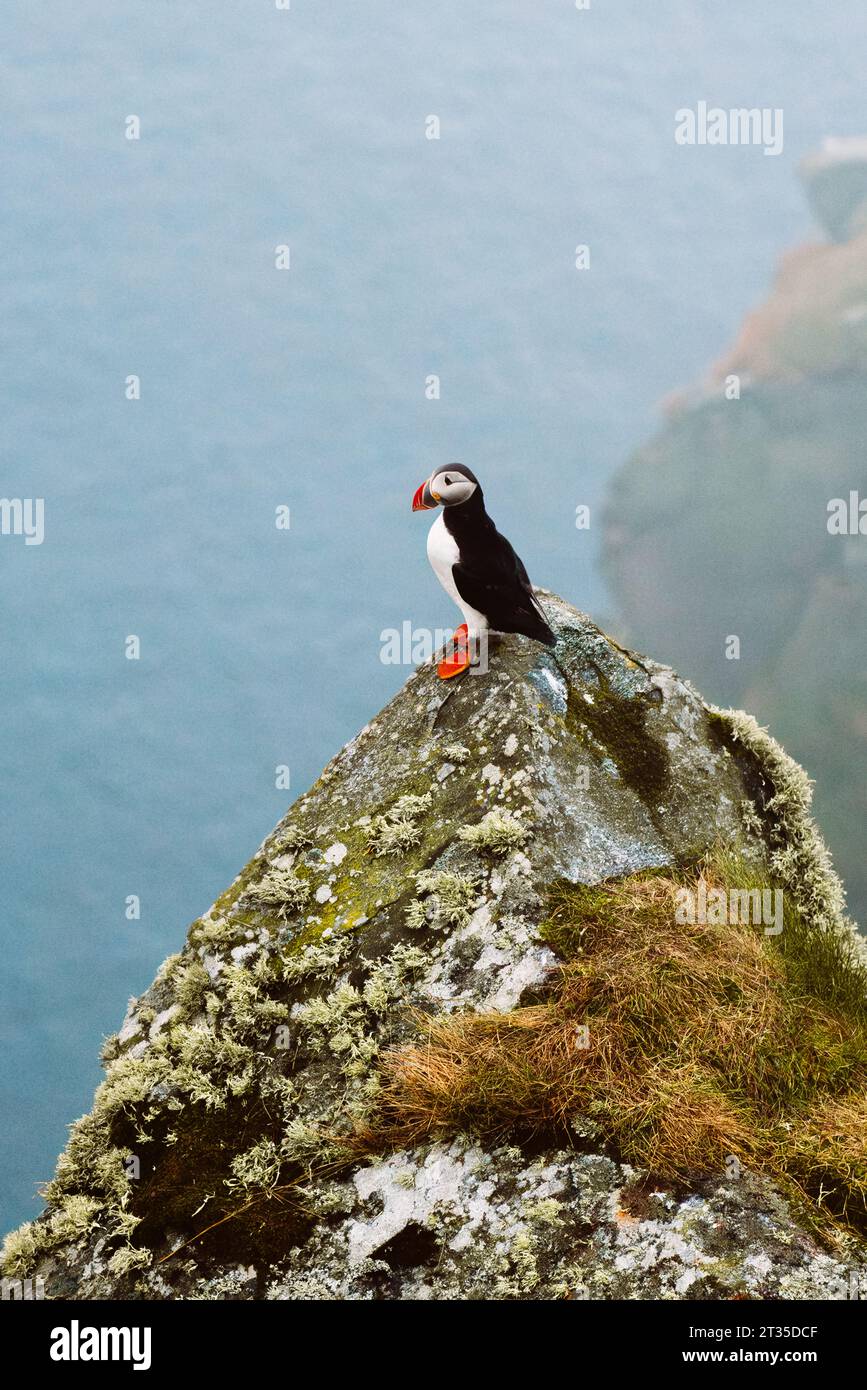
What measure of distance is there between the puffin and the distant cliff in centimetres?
18

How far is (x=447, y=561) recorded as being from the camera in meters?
5.31

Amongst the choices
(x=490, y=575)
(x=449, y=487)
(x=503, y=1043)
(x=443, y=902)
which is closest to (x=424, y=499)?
(x=449, y=487)

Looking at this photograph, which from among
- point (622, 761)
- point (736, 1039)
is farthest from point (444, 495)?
point (736, 1039)

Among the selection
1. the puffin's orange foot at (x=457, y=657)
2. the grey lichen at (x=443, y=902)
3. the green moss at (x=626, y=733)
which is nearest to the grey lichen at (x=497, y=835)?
the grey lichen at (x=443, y=902)

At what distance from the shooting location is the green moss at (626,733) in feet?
16.8

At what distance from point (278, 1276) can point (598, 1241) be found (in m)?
1.12

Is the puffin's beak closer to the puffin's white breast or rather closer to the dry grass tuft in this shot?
the puffin's white breast

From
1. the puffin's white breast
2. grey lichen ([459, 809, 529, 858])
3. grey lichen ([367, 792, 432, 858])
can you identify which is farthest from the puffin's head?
grey lichen ([459, 809, 529, 858])

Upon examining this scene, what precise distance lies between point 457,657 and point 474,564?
1.72 feet

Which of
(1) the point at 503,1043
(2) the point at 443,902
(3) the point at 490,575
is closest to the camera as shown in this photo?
(1) the point at 503,1043

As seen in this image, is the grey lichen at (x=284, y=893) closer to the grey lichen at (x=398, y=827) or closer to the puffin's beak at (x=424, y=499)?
the grey lichen at (x=398, y=827)

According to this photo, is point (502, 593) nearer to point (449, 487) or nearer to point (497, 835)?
point (449, 487)

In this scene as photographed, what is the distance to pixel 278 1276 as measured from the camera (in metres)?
3.62

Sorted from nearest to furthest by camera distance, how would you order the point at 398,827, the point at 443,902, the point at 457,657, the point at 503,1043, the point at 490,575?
the point at 503,1043, the point at 443,902, the point at 398,827, the point at 490,575, the point at 457,657
